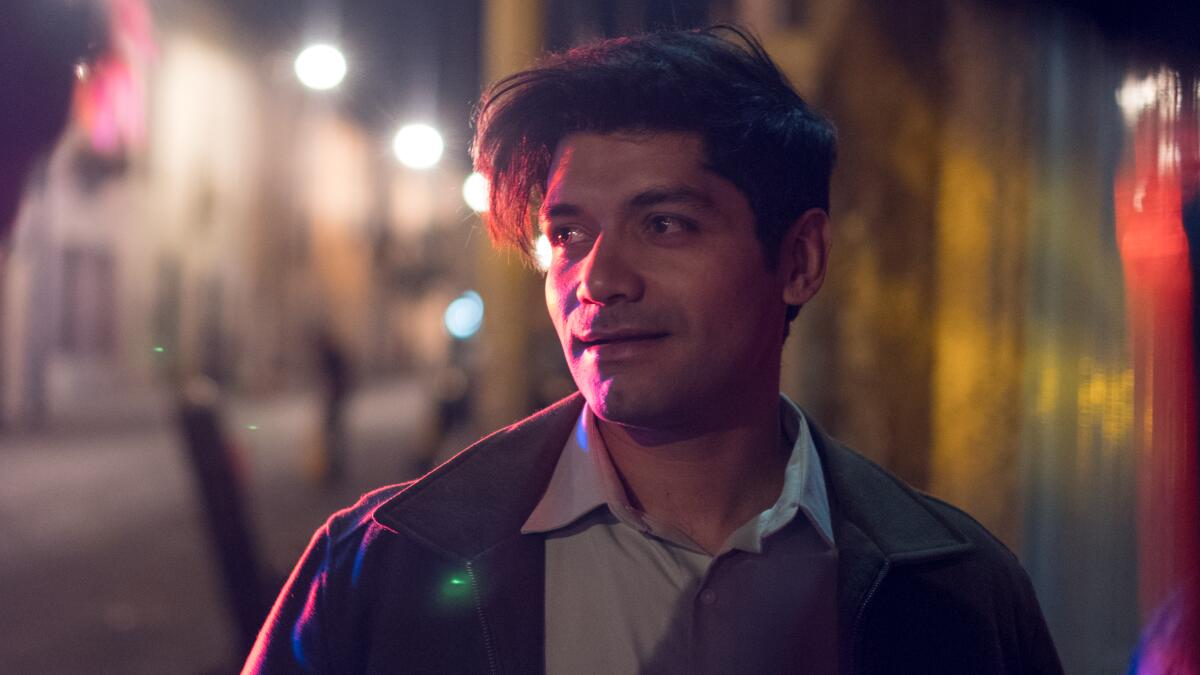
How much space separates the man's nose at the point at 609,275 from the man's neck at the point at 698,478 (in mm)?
275

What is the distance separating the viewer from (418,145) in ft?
8.38

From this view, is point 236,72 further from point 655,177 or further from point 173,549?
point 655,177

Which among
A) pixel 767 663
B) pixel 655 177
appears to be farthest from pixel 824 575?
pixel 655 177

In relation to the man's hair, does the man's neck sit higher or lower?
lower

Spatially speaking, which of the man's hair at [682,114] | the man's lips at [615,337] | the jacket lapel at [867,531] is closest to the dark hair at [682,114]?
the man's hair at [682,114]

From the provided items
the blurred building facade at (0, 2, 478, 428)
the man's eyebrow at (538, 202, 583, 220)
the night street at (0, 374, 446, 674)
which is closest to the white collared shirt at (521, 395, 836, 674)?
the man's eyebrow at (538, 202, 583, 220)

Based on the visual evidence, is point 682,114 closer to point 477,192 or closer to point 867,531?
point 477,192

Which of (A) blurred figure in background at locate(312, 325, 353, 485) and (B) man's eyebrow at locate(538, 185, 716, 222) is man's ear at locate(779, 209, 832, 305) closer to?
(B) man's eyebrow at locate(538, 185, 716, 222)

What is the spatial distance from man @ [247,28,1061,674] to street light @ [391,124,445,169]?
581mm

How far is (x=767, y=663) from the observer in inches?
65.3

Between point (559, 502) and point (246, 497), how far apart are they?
7.01ft

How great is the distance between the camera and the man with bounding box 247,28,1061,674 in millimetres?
1646

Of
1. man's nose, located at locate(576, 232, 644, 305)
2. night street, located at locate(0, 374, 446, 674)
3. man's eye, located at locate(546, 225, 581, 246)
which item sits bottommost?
night street, located at locate(0, 374, 446, 674)

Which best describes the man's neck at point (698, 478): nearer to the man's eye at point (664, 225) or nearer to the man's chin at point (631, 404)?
the man's chin at point (631, 404)
